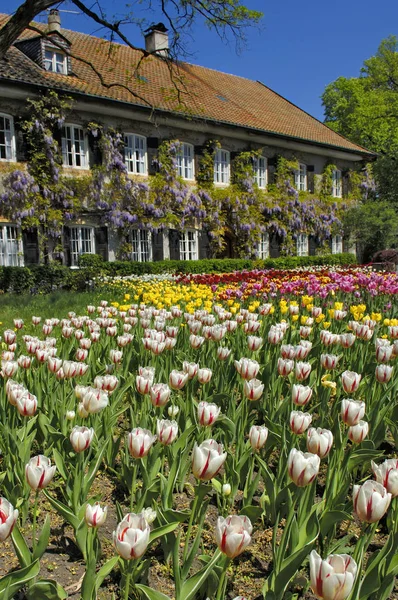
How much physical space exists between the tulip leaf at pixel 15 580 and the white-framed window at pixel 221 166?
19691mm

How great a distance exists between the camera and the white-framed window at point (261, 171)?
71.7 feet

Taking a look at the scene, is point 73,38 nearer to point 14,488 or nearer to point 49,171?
point 49,171

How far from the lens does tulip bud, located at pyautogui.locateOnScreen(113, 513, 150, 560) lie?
1.35 m

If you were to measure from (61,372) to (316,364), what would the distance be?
1847 millimetres

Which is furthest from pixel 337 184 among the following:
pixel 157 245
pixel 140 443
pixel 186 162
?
pixel 140 443

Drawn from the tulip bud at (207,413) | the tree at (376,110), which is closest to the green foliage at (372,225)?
the tree at (376,110)

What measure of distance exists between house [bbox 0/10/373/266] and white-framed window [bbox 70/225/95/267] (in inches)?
1.3

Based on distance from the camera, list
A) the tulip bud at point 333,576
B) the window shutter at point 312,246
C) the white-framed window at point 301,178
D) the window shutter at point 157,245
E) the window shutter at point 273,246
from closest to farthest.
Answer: the tulip bud at point 333,576, the window shutter at point 157,245, the window shutter at point 273,246, the white-framed window at point 301,178, the window shutter at point 312,246

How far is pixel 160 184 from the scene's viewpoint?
714 inches

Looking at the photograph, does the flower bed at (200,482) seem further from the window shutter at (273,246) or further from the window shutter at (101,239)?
the window shutter at (273,246)

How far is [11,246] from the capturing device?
49.1 ft

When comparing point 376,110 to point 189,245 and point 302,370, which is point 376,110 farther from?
point 302,370

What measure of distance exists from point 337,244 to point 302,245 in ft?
8.87

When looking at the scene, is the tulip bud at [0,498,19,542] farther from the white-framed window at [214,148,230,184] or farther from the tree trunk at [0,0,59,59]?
the white-framed window at [214,148,230,184]
